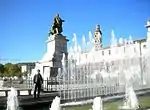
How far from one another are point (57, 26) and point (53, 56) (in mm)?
4332

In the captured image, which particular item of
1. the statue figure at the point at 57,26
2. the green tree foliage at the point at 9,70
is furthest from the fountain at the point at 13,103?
the green tree foliage at the point at 9,70

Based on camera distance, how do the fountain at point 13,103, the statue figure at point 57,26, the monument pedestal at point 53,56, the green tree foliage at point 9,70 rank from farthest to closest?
the green tree foliage at point 9,70 < the statue figure at point 57,26 < the monument pedestal at point 53,56 < the fountain at point 13,103

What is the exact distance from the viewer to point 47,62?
2866 centimetres

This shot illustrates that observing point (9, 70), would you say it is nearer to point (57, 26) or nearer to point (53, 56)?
point (57, 26)

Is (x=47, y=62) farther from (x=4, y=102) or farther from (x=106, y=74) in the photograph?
(x=4, y=102)

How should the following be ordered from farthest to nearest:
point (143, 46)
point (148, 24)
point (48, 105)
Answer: point (143, 46), point (148, 24), point (48, 105)

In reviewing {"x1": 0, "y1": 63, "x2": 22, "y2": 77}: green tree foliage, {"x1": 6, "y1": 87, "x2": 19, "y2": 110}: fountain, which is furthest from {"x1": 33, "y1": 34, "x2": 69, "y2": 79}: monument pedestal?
{"x1": 0, "y1": 63, "x2": 22, "y2": 77}: green tree foliage

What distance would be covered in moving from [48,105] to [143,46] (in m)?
50.1

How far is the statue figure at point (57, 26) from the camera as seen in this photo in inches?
1225

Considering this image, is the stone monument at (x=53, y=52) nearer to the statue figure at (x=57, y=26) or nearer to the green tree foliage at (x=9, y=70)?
the statue figure at (x=57, y=26)

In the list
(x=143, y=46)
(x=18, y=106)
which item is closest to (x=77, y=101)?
(x=18, y=106)

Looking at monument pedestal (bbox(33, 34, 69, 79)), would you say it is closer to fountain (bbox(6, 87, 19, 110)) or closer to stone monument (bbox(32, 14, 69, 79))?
stone monument (bbox(32, 14, 69, 79))

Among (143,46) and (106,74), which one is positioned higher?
(143,46)

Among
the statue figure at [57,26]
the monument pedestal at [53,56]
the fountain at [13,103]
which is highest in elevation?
the statue figure at [57,26]
